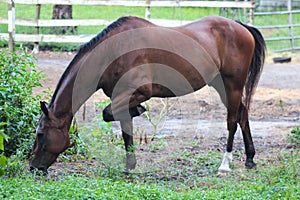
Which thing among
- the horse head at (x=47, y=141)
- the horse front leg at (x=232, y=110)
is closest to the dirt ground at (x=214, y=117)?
the horse front leg at (x=232, y=110)

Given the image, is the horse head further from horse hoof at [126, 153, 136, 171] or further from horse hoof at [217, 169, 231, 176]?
horse hoof at [217, 169, 231, 176]

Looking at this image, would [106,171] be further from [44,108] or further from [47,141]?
[44,108]

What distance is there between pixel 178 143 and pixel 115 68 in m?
2.02

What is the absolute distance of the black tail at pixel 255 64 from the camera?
7.14m

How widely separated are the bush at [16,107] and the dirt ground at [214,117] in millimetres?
1132

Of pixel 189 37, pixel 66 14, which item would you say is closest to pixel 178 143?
pixel 189 37

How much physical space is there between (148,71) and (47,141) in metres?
1.31

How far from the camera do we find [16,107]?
22.1ft

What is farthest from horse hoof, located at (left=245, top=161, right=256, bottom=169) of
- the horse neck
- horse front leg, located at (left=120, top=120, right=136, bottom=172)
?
the horse neck

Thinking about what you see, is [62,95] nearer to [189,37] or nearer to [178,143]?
[189,37]

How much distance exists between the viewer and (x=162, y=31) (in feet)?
21.5

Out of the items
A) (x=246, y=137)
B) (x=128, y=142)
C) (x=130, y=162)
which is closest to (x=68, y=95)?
(x=128, y=142)

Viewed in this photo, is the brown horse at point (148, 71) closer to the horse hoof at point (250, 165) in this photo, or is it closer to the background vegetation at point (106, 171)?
the horse hoof at point (250, 165)

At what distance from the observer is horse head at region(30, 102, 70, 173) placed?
19.3 ft
